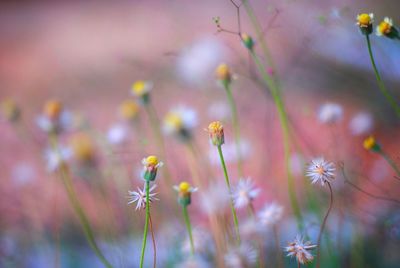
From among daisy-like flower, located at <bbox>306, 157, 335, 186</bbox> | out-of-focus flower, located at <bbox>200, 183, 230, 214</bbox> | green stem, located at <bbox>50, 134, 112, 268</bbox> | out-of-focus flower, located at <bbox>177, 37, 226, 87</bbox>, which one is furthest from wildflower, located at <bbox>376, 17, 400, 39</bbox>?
out-of-focus flower, located at <bbox>177, 37, 226, 87</bbox>

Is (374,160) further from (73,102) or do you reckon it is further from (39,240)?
(73,102)

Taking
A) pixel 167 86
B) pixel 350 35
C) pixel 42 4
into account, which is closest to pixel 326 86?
pixel 350 35

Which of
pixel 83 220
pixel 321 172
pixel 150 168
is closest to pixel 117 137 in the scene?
pixel 83 220

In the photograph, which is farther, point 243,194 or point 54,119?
point 54,119

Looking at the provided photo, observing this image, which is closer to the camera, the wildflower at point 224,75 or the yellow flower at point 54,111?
the wildflower at point 224,75

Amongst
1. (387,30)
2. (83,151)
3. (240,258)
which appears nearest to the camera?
(240,258)

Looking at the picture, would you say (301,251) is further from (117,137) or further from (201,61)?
(201,61)

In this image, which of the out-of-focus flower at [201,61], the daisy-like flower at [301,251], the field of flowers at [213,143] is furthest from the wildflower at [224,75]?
the out-of-focus flower at [201,61]

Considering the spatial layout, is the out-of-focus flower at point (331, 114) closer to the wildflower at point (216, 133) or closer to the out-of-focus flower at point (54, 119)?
the wildflower at point (216, 133)
